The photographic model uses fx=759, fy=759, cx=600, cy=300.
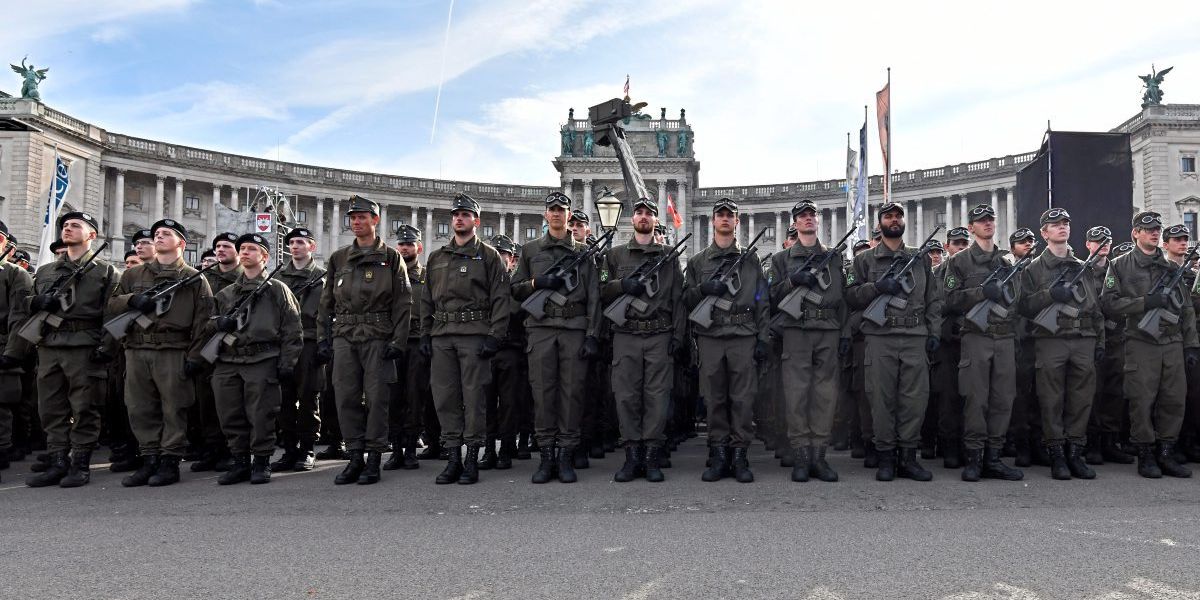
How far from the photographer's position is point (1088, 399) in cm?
715

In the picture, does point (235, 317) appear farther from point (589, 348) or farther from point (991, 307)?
point (991, 307)

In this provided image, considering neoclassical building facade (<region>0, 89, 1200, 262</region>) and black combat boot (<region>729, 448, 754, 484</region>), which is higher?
neoclassical building facade (<region>0, 89, 1200, 262</region>)

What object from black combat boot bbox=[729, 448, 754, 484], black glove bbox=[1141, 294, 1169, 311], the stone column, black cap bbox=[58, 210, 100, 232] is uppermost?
the stone column

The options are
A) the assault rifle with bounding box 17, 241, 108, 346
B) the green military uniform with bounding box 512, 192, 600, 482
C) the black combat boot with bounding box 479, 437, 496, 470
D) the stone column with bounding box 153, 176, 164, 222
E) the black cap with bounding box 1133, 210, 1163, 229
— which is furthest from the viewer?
the stone column with bounding box 153, 176, 164, 222

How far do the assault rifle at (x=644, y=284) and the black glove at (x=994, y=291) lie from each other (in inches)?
111

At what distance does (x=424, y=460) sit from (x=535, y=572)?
5.11 m

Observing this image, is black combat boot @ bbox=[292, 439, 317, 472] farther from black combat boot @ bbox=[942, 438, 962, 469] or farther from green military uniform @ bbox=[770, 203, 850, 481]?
black combat boot @ bbox=[942, 438, 962, 469]

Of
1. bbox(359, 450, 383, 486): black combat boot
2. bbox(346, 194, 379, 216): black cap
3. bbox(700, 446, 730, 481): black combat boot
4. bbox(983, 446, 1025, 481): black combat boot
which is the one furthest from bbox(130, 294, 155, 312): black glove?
bbox(983, 446, 1025, 481): black combat boot

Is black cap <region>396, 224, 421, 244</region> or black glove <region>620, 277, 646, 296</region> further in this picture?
black cap <region>396, 224, 421, 244</region>

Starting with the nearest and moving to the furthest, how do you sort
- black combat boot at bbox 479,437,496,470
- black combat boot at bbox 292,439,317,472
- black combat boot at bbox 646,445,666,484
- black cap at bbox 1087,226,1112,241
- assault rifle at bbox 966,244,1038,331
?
black combat boot at bbox 646,445,666,484 → assault rifle at bbox 966,244,1038,331 → black combat boot at bbox 479,437,496,470 → black combat boot at bbox 292,439,317,472 → black cap at bbox 1087,226,1112,241

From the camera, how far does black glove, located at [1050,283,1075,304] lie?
7.05 metres

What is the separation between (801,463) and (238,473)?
17.4 feet

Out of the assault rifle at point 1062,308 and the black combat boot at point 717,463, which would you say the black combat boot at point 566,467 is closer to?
the black combat boot at point 717,463

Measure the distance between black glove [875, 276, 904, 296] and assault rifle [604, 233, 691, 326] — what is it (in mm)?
1882
